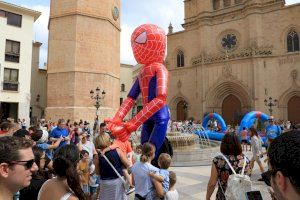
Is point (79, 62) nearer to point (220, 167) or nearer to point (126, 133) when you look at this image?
point (126, 133)

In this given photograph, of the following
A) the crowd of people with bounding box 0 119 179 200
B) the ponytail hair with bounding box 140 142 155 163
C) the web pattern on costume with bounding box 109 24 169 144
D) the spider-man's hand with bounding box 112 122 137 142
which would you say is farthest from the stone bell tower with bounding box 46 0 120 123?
the ponytail hair with bounding box 140 142 155 163

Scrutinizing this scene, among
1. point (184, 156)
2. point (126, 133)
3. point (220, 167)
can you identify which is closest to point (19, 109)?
point (184, 156)

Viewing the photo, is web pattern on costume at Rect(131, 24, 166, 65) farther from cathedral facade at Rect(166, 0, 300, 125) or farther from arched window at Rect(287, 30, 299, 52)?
arched window at Rect(287, 30, 299, 52)

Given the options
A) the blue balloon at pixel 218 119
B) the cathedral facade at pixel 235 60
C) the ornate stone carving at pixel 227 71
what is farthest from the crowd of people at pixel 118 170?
the ornate stone carving at pixel 227 71

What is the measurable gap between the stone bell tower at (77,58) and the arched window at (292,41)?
17341mm

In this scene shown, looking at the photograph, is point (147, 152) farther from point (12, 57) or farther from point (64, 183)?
point (12, 57)

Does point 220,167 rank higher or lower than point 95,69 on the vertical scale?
lower

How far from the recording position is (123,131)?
173 inches

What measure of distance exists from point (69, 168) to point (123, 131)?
2.11m

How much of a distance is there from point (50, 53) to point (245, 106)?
19.5m

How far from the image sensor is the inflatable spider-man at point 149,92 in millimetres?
4473

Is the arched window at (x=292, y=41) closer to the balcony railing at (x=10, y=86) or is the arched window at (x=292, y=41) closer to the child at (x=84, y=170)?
the balcony railing at (x=10, y=86)

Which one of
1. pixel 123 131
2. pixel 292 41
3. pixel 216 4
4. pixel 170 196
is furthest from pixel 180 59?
pixel 170 196

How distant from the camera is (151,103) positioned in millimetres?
4484
